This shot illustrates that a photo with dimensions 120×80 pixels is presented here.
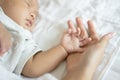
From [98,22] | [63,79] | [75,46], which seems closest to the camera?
[63,79]

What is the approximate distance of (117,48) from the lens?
0.90 metres

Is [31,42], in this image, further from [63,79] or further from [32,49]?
[63,79]

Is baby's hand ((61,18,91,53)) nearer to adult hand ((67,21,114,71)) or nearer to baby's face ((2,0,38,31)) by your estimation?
adult hand ((67,21,114,71))

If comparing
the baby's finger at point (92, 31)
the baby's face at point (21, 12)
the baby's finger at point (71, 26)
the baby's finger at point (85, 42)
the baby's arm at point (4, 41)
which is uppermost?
the baby's face at point (21, 12)

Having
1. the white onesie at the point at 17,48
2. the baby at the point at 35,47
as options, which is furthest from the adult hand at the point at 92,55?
the white onesie at the point at 17,48

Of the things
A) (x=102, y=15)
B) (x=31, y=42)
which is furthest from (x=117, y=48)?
(x=31, y=42)

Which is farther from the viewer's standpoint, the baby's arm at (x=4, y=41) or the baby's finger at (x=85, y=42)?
the baby's finger at (x=85, y=42)

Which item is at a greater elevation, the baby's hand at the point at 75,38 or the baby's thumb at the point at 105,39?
the baby's hand at the point at 75,38

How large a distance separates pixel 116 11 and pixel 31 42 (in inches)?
16.7

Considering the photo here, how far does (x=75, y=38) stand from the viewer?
95cm

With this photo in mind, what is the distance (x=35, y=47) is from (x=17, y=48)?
8cm

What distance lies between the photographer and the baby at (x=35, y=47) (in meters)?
0.84

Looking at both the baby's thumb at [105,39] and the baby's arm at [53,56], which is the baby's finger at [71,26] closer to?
the baby's arm at [53,56]

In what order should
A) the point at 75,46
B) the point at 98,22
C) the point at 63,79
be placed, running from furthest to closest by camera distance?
the point at 98,22
the point at 75,46
the point at 63,79
